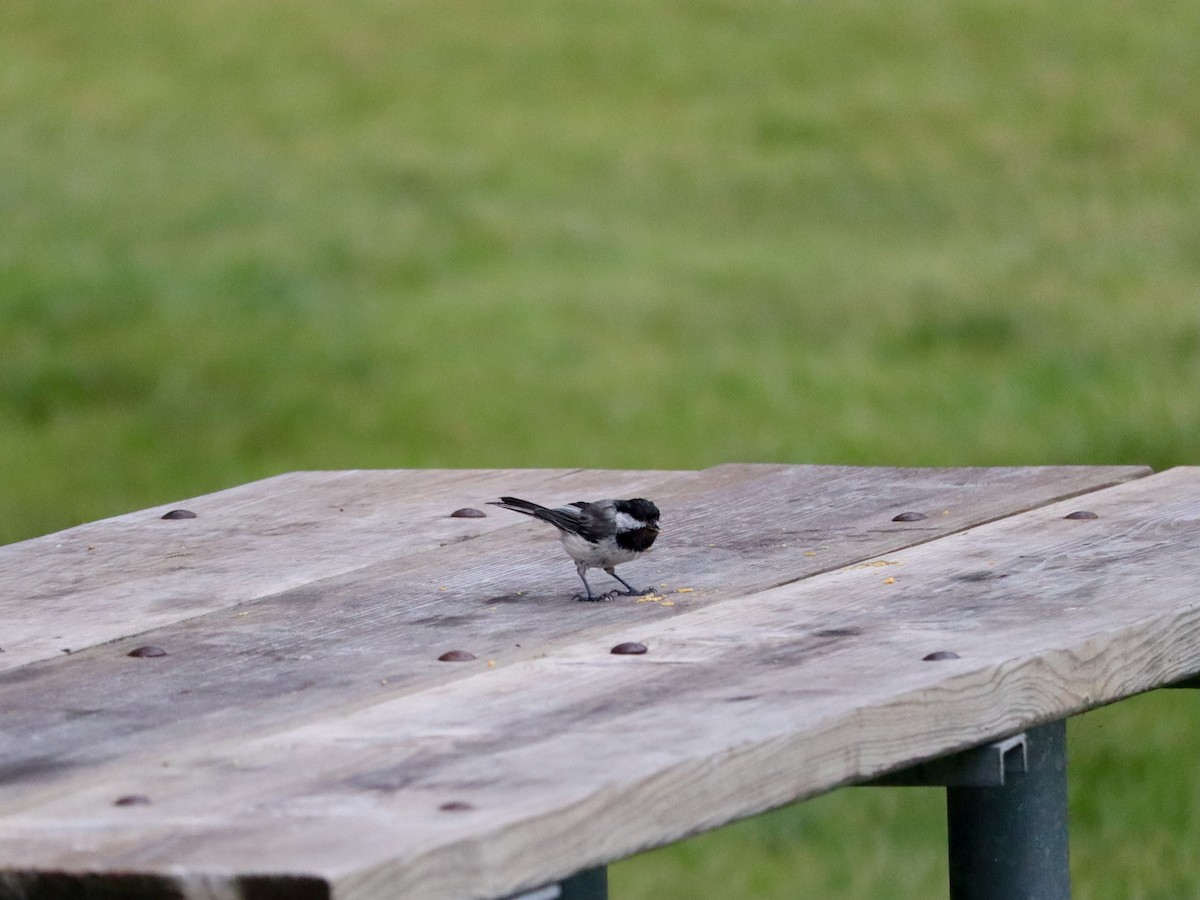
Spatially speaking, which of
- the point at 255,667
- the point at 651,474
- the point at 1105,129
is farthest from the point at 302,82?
the point at 255,667

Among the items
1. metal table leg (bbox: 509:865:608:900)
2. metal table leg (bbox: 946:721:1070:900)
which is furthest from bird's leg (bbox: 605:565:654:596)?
metal table leg (bbox: 946:721:1070:900)

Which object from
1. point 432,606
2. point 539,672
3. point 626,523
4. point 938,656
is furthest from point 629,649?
point 626,523

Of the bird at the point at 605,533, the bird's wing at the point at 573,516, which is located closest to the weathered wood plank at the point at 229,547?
the bird's wing at the point at 573,516

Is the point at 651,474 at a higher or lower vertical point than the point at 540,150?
lower

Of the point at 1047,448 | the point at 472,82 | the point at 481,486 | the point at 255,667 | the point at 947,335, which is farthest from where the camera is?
the point at 472,82

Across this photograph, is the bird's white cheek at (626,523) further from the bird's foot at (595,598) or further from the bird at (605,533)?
the bird's foot at (595,598)

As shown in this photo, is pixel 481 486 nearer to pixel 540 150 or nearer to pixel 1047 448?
pixel 1047 448

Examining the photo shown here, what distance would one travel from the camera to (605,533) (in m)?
2.86

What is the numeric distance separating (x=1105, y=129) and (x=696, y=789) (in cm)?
1163

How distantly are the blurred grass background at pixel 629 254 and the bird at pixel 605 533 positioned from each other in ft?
7.68

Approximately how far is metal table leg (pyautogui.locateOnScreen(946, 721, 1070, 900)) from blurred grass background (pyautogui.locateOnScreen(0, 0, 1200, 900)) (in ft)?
7.38

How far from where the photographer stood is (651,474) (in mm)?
3895

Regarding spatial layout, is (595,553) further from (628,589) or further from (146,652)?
(146,652)

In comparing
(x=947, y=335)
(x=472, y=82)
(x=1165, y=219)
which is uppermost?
(x=472, y=82)
